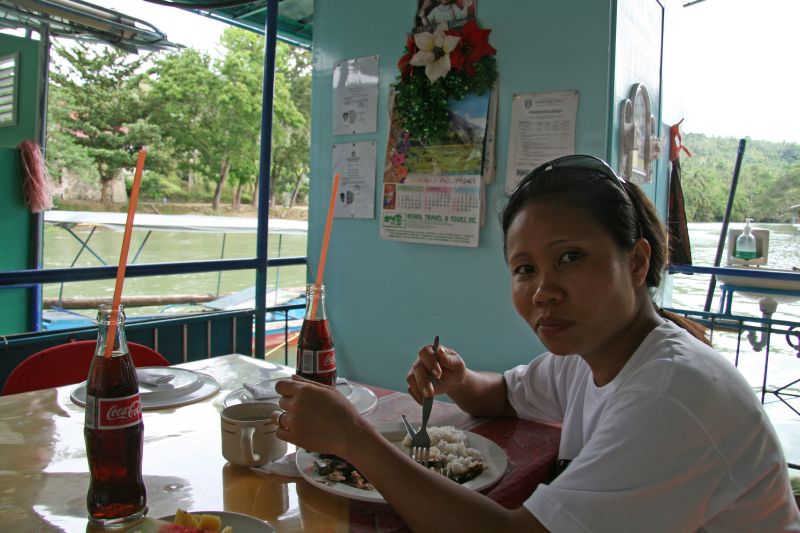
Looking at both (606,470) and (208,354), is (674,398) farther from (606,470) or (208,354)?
(208,354)

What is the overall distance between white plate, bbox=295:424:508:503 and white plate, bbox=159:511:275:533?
0.13 m

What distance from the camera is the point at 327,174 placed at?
11.5ft

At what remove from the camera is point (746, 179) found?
168 inches

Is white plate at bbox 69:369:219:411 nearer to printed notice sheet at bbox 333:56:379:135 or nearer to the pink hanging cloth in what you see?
printed notice sheet at bbox 333:56:379:135

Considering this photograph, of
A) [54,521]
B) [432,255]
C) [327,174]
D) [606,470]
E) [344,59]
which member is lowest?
[54,521]

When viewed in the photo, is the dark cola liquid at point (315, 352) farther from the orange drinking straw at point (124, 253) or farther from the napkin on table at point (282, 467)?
the orange drinking straw at point (124, 253)

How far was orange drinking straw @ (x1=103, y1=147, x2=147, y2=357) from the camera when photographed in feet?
2.36

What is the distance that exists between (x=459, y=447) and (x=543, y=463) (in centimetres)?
18

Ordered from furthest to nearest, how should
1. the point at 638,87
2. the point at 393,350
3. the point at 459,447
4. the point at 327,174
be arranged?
1. the point at 327,174
2. the point at 393,350
3. the point at 638,87
4. the point at 459,447

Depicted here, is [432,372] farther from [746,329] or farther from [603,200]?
[746,329]

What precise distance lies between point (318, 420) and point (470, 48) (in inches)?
93.2

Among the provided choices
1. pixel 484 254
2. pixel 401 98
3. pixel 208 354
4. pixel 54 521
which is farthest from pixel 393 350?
pixel 54 521

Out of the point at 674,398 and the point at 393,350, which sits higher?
the point at 674,398

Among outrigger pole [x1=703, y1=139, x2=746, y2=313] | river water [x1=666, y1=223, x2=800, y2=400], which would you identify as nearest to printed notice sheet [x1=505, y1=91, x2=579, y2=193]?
river water [x1=666, y1=223, x2=800, y2=400]
